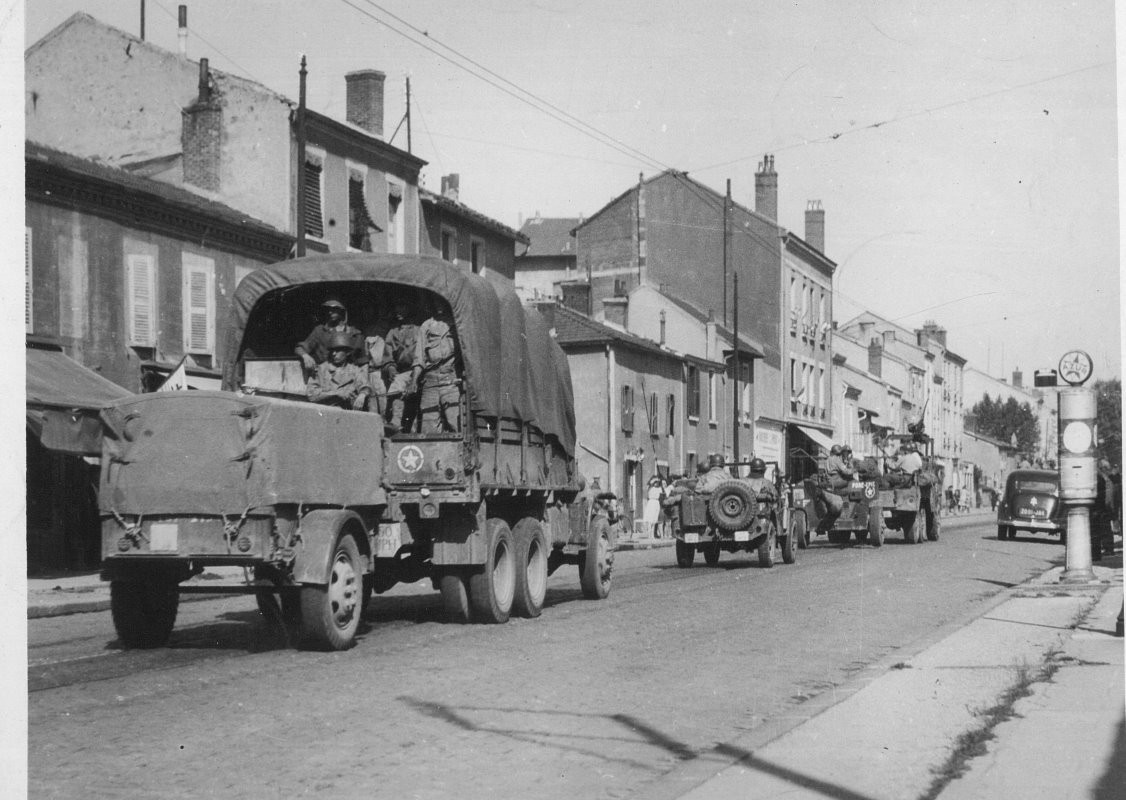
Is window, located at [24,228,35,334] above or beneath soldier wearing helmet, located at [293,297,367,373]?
above

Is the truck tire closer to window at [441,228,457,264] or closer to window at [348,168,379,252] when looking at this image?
window at [348,168,379,252]

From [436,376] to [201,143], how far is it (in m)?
22.7

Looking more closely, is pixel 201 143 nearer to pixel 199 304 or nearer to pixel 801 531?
pixel 199 304

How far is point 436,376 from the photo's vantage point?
13.7 meters

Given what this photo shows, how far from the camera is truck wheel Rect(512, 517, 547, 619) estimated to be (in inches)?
589

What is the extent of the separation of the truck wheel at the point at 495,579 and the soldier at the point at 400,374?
1.32 m

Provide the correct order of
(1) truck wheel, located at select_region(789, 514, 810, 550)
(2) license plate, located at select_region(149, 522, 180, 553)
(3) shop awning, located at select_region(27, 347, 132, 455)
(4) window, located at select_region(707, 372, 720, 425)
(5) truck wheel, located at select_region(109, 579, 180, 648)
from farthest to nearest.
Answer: (4) window, located at select_region(707, 372, 720, 425) < (1) truck wheel, located at select_region(789, 514, 810, 550) < (3) shop awning, located at select_region(27, 347, 132, 455) < (5) truck wheel, located at select_region(109, 579, 180, 648) < (2) license plate, located at select_region(149, 522, 180, 553)

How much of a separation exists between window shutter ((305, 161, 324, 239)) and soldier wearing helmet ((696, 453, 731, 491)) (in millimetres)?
12873

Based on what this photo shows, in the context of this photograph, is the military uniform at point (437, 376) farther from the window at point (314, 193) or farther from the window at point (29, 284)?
the window at point (314, 193)

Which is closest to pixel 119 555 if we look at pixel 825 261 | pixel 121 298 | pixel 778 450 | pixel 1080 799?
pixel 1080 799

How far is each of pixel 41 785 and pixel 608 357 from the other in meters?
40.5

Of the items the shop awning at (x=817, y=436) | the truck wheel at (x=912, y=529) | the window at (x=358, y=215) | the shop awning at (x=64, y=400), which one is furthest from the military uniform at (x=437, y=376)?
the shop awning at (x=817, y=436)

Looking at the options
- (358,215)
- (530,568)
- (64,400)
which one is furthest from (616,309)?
(530,568)

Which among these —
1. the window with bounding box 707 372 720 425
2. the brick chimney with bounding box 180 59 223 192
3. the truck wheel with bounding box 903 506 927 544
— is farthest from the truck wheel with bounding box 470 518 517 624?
the window with bounding box 707 372 720 425
